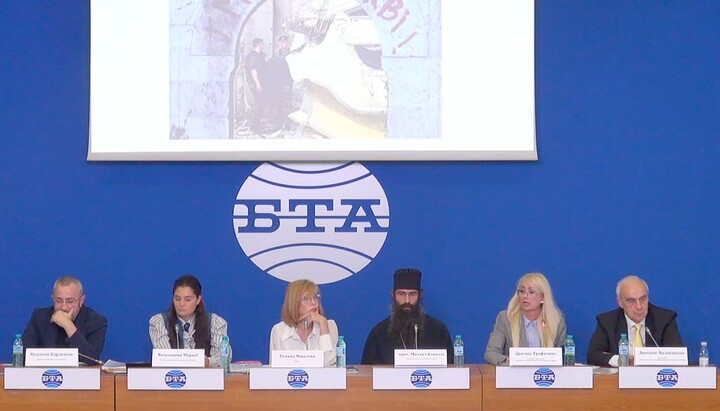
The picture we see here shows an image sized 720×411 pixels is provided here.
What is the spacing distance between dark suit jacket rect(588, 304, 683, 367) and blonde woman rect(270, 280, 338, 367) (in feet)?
4.06

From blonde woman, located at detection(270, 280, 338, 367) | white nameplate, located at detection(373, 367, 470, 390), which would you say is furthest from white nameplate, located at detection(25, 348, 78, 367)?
white nameplate, located at detection(373, 367, 470, 390)

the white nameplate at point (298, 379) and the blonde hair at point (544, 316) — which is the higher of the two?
the blonde hair at point (544, 316)

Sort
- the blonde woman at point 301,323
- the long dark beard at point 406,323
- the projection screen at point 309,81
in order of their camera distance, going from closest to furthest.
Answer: the blonde woman at point 301,323, the long dark beard at point 406,323, the projection screen at point 309,81

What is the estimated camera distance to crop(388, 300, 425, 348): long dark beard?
495cm

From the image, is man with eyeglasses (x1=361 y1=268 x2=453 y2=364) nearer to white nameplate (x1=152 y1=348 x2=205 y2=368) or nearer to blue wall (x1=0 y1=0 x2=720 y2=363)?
blue wall (x1=0 y1=0 x2=720 y2=363)

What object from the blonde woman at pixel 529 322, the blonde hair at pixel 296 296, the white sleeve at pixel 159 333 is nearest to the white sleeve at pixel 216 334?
the white sleeve at pixel 159 333

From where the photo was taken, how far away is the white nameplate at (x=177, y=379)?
4.00 metres

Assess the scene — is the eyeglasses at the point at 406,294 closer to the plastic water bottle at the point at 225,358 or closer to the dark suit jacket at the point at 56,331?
the plastic water bottle at the point at 225,358

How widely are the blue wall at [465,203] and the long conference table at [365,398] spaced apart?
1.72 meters

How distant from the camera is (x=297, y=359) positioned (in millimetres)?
4059

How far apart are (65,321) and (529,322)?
220cm

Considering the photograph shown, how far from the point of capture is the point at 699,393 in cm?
399

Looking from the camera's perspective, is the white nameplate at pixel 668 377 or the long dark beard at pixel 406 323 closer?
the white nameplate at pixel 668 377

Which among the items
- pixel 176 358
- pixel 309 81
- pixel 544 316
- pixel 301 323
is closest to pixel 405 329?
pixel 301 323
